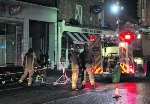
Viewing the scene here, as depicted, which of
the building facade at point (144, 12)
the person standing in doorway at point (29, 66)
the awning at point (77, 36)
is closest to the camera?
the person standing in doorway at point (29, 66)

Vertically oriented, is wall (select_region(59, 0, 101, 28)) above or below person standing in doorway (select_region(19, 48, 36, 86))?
above

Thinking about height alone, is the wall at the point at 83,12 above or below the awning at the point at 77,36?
above

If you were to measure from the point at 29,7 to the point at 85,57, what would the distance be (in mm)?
13588

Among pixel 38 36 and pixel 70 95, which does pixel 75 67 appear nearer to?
pixel 70 95

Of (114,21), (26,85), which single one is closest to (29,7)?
(26,85)

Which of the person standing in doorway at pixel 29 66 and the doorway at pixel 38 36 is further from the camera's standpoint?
the doorway at pixel 38 36

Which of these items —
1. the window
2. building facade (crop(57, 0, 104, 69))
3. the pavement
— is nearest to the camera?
the pavement

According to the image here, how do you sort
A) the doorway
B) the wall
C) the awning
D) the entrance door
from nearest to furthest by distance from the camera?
the entrance door → the doorway → the awning → the wall

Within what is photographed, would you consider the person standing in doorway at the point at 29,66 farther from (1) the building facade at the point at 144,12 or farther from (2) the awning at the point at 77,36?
(1) the building facade at the point at 144,12

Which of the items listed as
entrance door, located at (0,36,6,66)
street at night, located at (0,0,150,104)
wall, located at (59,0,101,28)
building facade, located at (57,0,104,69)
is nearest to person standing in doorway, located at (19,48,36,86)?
street at night, located at (0,0,150,104)

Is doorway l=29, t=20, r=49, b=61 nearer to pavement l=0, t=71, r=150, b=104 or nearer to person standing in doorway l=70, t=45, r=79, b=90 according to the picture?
pavement l=0, t=71, r=150, b=104

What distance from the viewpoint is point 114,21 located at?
48.9 m

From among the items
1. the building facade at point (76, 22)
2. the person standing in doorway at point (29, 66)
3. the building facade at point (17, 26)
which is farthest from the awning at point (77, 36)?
the person standing in doorway at point (29, 66)

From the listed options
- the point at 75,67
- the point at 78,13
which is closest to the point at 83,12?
the point at 78,13
